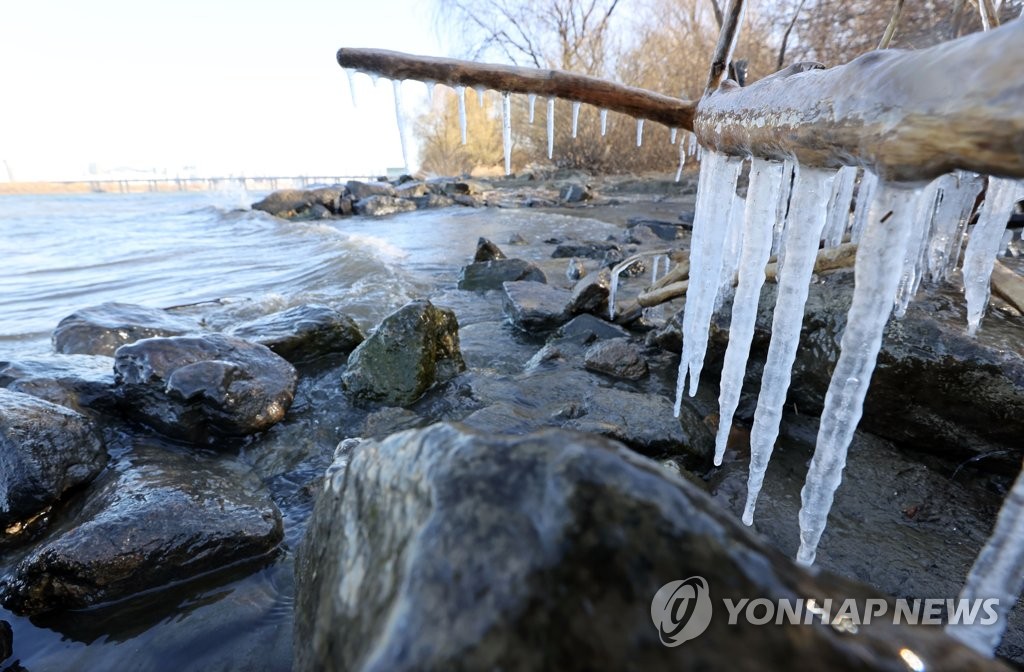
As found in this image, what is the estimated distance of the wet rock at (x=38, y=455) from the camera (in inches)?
90.7

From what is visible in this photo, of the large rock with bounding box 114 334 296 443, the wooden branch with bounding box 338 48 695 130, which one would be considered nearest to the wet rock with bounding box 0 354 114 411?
the large rock with bounding box 114 334 296 443

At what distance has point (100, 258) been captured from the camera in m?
11.1

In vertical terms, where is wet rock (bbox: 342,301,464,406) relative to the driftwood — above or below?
below

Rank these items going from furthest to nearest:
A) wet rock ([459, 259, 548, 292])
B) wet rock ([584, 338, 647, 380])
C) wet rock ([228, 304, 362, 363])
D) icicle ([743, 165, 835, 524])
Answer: wet rock ([459, 259, 548, 292])
wet rock ([228, 304, 362, 363])
wet rock ([584, 338, 647, 380])
icicle ([743, 165, 835, 524])

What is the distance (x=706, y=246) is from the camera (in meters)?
2.39

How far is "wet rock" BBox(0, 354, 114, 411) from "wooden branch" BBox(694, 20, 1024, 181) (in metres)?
4.02

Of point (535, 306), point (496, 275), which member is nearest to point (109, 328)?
point (535, 306)

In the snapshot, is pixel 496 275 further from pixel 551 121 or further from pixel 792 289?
pixel 792 289

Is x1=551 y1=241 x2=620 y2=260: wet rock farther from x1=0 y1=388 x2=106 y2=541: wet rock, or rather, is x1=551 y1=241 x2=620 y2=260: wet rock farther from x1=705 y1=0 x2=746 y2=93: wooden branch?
x1=0 y1=388 x2=106 y2=541: wet rock

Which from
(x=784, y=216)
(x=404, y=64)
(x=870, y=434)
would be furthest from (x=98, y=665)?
(x=784, y=216)

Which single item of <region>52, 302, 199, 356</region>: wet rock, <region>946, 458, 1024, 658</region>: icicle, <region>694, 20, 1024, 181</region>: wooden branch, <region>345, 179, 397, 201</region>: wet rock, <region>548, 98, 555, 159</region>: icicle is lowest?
<region>52, 302, 199, 356</region>: wet rock

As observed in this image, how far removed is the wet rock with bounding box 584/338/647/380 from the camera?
146 inches

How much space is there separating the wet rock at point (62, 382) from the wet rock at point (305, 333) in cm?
100

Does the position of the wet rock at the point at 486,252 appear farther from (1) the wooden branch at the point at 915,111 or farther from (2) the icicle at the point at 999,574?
(2) the icicle at the point at 999,574
